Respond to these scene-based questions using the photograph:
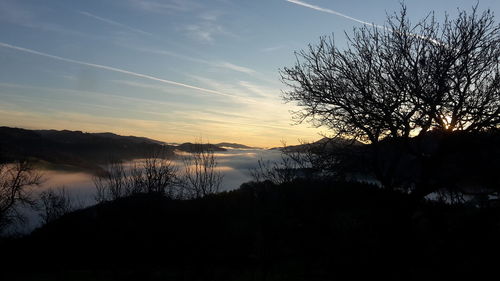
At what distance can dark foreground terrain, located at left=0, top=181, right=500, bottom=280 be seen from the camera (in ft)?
46.8

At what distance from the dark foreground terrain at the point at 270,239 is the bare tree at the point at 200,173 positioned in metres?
1.55

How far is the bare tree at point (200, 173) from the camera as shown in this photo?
129ft

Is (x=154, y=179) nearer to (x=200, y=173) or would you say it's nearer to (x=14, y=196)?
(x=200, y=173)

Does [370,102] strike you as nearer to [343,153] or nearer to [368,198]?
[343,153]

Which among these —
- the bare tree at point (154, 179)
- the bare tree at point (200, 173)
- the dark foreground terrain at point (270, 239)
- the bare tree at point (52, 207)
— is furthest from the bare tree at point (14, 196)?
the bare tree at point (200, 173)

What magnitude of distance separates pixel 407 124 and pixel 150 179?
3563 centimetres

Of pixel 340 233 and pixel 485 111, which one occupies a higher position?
pixel 485 111

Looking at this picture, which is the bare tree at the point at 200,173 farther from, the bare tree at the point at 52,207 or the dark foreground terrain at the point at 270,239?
the bare tree at the point at 52,207

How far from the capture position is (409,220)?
14031 mm

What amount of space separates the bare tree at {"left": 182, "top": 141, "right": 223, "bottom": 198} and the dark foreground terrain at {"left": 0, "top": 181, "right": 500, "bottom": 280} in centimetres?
155

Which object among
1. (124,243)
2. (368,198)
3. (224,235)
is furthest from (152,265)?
(368,198)

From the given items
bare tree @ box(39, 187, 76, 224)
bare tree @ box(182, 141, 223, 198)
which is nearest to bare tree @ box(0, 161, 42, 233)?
bare tree @ box(39, 187, 76, 224)

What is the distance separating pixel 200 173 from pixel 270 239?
16.9 m

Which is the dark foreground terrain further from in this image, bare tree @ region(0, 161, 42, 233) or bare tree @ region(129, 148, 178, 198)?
bare tree @ region(0, 161, 42, 233)
